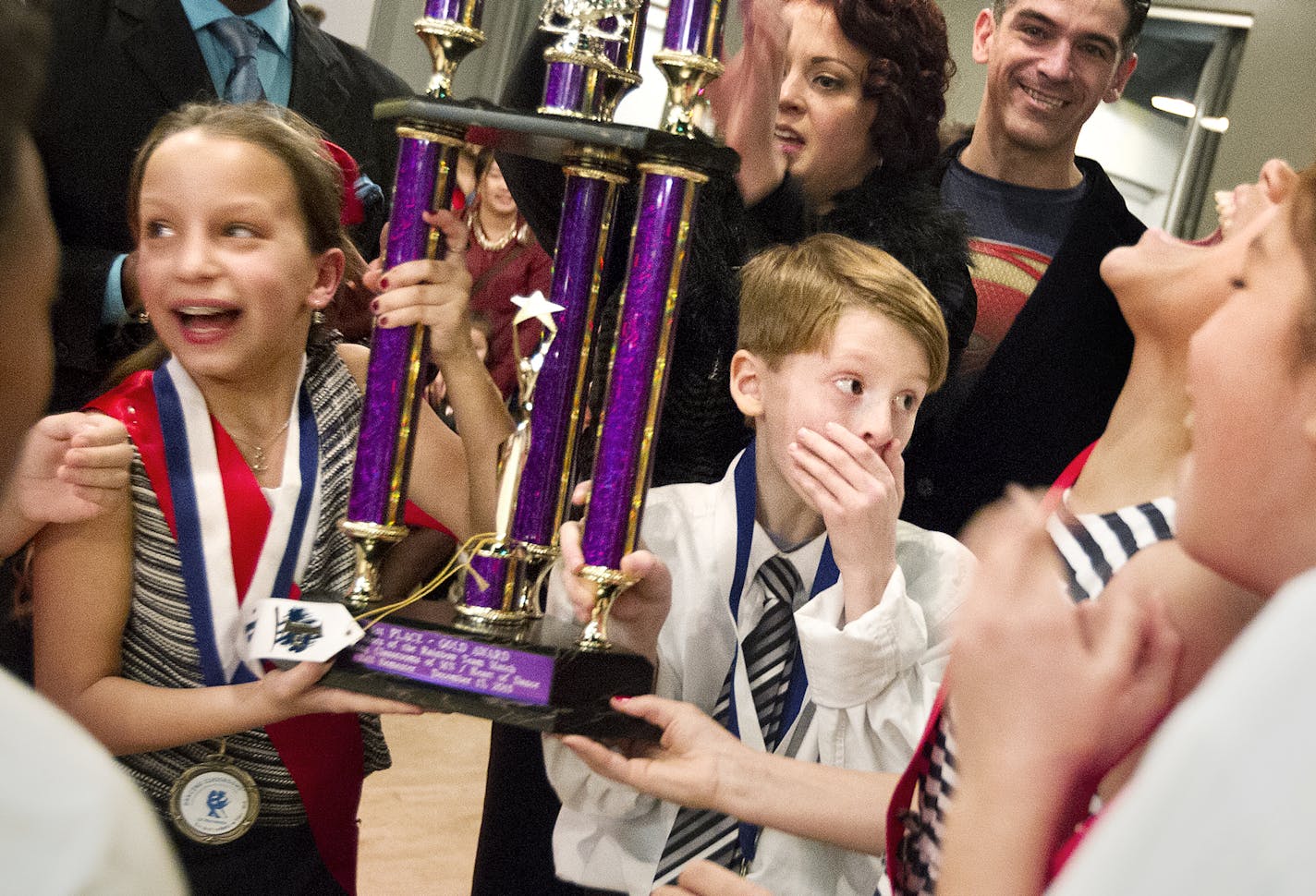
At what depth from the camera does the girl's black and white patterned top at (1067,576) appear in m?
0.83

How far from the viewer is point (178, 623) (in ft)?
3.86

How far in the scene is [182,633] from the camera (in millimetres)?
1177

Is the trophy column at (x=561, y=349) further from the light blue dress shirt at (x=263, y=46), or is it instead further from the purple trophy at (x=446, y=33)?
the light blue dress shirt at (x=263, y=46)

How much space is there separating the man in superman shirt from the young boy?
0.67 ft

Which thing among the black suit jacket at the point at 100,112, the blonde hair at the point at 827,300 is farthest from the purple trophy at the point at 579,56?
the black suit jacket at the point at 100,112

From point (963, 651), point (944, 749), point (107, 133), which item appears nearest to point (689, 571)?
point (944, 749)

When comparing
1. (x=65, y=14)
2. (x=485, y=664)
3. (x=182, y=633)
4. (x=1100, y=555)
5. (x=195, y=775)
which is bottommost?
(x=195, y=775)

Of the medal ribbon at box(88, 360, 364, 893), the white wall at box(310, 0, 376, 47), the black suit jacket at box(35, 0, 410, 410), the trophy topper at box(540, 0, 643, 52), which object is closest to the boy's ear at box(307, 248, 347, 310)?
the medal ribbon at box(88, 360, 364, 893)

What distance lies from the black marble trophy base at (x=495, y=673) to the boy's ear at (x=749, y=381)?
31 cm

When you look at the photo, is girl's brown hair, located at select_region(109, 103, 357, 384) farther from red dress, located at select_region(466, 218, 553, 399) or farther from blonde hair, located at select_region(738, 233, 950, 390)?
red dress, located at select_region(466, 218, 553, 399)

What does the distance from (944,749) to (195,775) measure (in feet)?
2.23

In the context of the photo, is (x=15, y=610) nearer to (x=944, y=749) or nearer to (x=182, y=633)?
(x=182, y=633)

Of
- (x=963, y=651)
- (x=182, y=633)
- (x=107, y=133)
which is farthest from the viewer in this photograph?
(x=107, y=133)

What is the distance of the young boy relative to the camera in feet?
3.52
